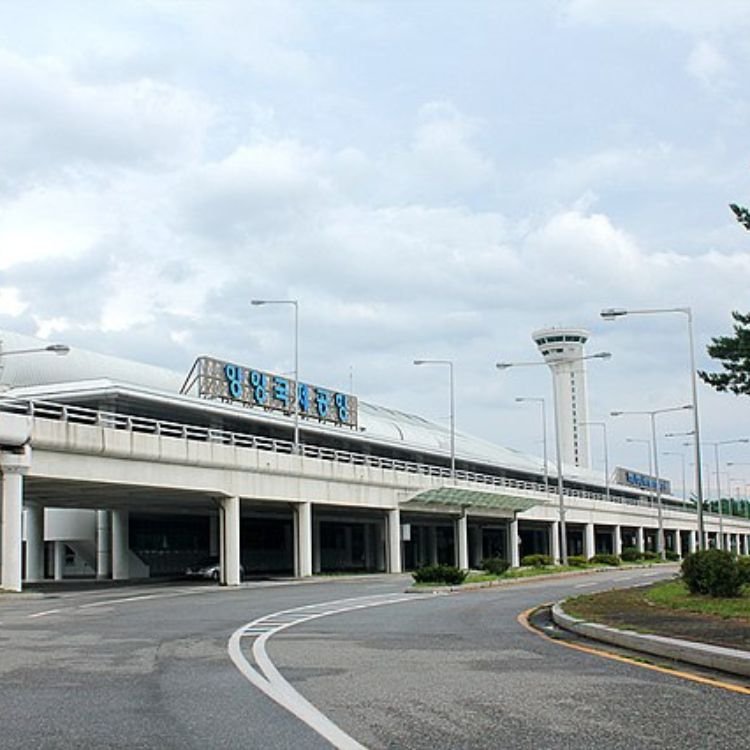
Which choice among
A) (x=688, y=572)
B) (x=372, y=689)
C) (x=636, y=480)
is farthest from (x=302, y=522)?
(x=636, y=480)

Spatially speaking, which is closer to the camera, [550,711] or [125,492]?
[550,711]

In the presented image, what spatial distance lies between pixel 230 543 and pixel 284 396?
30286 mm

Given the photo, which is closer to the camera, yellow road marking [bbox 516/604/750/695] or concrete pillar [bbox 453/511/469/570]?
yellow road marking [bbox 516/604/750/695]

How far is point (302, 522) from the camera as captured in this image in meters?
53.9

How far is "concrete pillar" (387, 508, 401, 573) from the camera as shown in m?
63.6

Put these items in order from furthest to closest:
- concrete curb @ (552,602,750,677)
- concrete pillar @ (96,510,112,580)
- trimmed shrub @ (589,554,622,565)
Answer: trimmed shrub @ (589,554,622,565)
concrete pillar @ (96,510,112,580)
concrete curb @ (552,602,750,677)

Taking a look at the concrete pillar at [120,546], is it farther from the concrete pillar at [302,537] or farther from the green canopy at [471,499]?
the green canopy at [471,499]

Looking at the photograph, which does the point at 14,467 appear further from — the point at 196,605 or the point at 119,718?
the point at 119,718

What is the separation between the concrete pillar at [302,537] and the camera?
53.9 m

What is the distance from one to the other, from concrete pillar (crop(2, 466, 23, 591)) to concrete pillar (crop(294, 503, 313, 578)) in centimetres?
1846

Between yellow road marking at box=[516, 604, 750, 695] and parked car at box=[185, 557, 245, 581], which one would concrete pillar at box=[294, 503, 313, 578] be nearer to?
parked car at box=[185, 557, 245, 581]

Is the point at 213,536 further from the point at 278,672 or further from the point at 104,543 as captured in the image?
the point at 278,672

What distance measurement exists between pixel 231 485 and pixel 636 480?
134105 mm

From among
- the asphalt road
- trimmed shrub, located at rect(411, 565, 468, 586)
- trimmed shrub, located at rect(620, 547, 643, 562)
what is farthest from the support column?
the asphalt road
